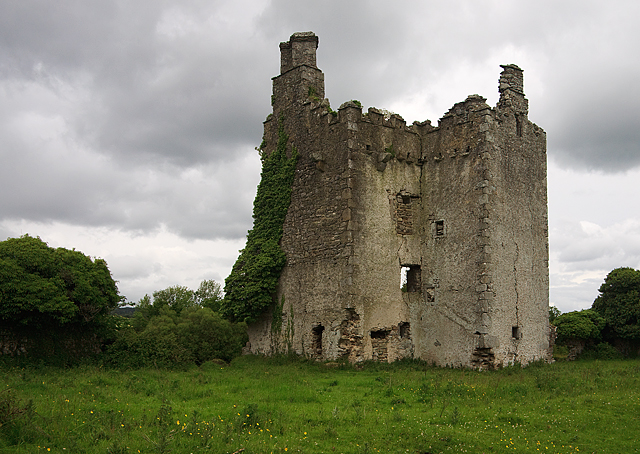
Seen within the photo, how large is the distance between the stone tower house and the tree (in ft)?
21.7

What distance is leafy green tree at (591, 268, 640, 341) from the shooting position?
1001 inches

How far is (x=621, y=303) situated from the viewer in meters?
26.2

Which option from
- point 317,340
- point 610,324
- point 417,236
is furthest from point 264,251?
point 610,324

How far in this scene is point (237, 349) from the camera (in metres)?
20.2

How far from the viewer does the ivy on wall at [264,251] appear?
21.1 meters

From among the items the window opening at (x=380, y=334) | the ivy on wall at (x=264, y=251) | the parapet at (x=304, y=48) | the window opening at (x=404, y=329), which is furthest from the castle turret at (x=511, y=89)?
the window opening at (x=380, y=334)

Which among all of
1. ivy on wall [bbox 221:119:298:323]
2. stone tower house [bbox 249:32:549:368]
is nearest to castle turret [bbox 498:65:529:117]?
stone tower house [bbox 249:32:549:368]

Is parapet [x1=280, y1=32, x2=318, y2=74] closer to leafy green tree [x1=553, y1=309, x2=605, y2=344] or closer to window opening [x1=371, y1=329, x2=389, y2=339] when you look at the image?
window opening [x1=371, y1=329, x2=389, y2=339]

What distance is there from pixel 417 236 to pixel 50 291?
40.2ft

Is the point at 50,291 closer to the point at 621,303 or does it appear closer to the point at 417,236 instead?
the point at 417,236

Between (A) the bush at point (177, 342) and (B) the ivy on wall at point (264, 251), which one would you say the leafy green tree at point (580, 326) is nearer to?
(B) the ivy on wall at point (264, 251)

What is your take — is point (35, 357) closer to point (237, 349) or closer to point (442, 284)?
point (237, 349)

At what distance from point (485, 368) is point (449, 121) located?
869cm

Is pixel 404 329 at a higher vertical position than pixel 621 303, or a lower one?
lower
